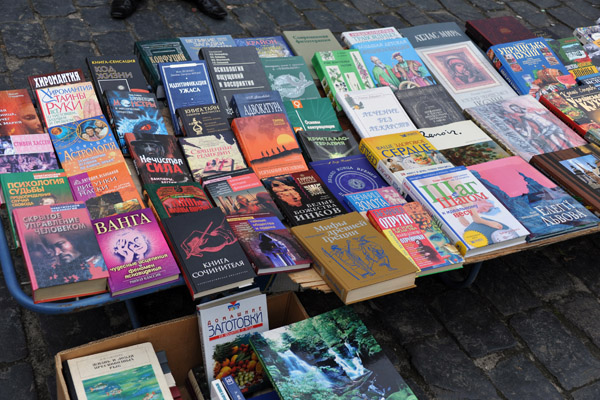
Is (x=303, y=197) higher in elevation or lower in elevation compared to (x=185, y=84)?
lower

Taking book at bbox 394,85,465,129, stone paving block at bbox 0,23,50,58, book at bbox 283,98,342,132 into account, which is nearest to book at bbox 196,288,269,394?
book at bbox 283,98,342,132

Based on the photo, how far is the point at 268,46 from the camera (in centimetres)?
341

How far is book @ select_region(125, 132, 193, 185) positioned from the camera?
246 centimetres

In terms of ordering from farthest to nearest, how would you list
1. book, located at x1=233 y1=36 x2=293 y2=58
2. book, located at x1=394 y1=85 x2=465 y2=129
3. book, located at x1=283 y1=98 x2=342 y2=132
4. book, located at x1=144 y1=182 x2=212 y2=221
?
book, located at x1=233 y1=36 x2=293 y2=58, book, located at x1=394 y1=85 x2=465 y2=129, book, located at x1=283 y1=98 x2=342 y2=132, book, located at x1=144 y1=182 x2=212 y2=221

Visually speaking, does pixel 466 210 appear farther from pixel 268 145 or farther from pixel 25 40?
pixel 25 40

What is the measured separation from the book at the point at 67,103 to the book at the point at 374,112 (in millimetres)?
1196

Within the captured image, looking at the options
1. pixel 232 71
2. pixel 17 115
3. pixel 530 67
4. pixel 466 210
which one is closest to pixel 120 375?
pixel 17 115

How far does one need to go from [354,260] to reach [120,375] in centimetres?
91

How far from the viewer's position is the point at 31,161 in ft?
7.98

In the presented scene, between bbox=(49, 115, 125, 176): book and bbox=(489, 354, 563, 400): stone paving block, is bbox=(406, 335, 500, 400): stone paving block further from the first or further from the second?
bbox=(49, 115, 125, 176): book

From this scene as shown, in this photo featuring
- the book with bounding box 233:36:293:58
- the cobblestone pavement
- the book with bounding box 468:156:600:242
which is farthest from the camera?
the book with bounding box 233:36:293:58

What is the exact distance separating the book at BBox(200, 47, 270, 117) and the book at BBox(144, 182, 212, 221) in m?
0.64

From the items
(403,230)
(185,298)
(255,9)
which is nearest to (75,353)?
(185,298)

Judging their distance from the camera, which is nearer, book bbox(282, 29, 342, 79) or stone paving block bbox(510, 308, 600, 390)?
stone paving block bbox(510, 308, 600, 390)
